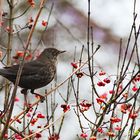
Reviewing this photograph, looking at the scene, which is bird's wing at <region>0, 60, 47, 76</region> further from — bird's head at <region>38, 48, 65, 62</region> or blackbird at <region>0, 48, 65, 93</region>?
bird's head at <region>38, 48, 65, 62</region>

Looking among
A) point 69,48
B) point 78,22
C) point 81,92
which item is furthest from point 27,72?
point 78,22

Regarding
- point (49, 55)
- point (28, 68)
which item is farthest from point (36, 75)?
point (49, 55)

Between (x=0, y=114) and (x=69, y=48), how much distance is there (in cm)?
694

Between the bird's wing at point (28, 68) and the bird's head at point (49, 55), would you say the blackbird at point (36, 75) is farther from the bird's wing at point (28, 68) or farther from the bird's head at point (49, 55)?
the bird's head at point (49, 55)

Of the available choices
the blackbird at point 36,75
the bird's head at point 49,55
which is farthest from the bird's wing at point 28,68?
the bird's head at point 49,55

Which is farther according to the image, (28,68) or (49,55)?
(49,55)

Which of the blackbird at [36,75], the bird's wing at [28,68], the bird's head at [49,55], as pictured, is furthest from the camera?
the bird's head at [49,55]

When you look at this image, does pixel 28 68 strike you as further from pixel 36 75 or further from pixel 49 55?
→ pixel 49 55

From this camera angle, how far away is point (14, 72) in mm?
4312

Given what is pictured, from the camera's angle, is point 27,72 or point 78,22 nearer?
point 27,72

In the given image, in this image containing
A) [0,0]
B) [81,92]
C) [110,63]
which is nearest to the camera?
[0,0]

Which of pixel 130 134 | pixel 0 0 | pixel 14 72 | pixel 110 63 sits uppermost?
pixel 110 63

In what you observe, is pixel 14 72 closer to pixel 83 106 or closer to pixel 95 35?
pixel 83 106

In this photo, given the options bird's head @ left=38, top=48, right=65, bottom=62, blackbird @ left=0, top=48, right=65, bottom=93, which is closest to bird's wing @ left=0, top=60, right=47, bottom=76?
blackbird @ left=0, top=48, right=65, bottom=93
